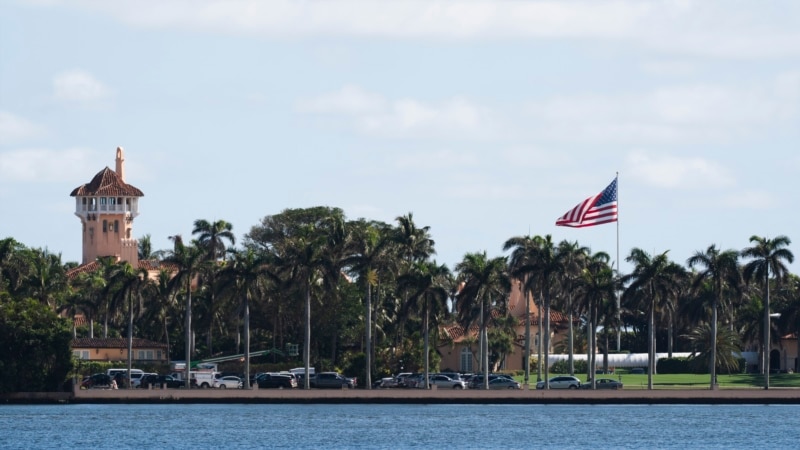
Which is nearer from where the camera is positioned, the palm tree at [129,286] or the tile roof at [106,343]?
the palm tree at [129,286]

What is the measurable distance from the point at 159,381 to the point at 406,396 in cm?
2143

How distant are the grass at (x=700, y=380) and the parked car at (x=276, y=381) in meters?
25.5

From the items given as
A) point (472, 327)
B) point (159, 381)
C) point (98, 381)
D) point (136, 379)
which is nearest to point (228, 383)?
point (159, 381)

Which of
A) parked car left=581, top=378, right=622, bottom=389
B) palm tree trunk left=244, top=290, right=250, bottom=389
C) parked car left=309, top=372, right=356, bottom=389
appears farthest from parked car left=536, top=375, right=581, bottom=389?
palm tree trunk left=244, top=290, right=250, bottom=389

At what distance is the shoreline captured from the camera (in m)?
127

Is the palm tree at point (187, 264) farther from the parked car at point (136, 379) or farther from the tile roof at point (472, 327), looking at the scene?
the tile roof at point (472, 327)

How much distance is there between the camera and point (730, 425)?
113m

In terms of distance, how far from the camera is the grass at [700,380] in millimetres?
145438

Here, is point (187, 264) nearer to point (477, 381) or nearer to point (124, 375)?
point (124, 375)

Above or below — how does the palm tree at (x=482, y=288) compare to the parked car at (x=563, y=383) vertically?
above

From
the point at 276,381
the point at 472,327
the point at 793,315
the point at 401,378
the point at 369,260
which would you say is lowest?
the point at 276,381

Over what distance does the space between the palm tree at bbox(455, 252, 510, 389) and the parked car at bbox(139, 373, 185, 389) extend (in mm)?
23340

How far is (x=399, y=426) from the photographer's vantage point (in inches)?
4405

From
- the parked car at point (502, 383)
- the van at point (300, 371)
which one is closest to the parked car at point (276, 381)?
the van at point (300, 371)
